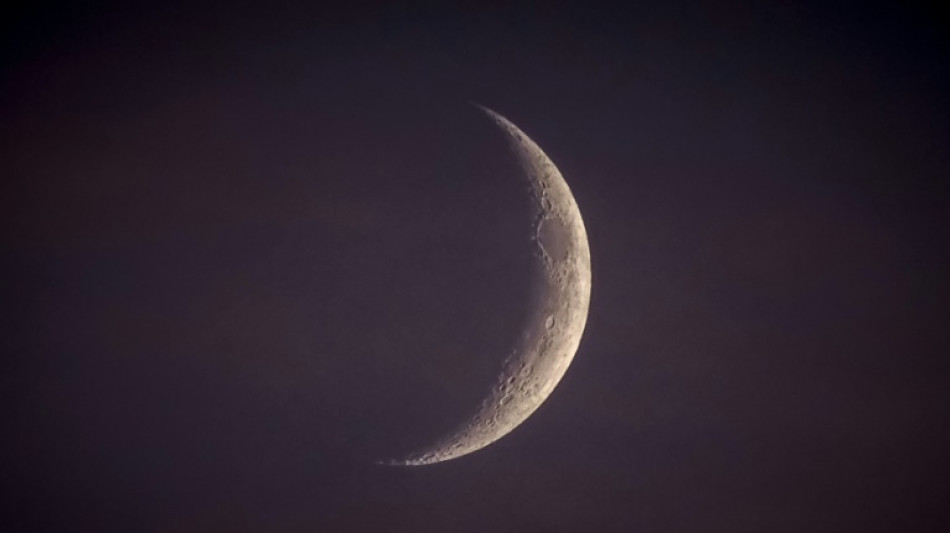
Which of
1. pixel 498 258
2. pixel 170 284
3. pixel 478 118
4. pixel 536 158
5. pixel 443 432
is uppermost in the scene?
A: pixel 478 118

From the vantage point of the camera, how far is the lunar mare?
8.66 feet

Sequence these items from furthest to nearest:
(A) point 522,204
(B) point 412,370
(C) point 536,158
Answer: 1. (C) point 536,158
2. (A) point 522,204
3. (B) point 412,370

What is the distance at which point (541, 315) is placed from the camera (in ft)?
8.70

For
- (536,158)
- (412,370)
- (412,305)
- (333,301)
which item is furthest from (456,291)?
(536,158)

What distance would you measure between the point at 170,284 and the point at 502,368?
1.69m

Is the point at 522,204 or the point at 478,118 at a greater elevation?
the point at 478,118

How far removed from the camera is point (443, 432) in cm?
266

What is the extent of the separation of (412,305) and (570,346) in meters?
0.96

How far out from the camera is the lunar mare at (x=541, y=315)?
2639mm

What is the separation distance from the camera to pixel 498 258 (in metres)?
2.50

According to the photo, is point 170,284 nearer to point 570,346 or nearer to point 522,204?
point 522,204

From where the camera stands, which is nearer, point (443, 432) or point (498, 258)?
point (498, 258)

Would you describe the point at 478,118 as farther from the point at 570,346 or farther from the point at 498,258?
the point at 570,346

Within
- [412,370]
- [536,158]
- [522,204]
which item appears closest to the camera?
[412,370]
